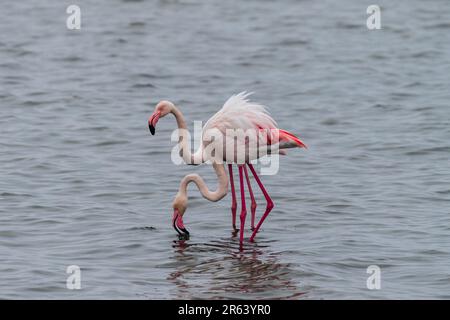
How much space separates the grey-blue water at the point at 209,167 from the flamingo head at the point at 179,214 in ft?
0.64

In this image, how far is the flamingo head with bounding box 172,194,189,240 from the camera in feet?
34.8

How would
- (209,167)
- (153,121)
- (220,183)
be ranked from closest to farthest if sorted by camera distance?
(153,121) → (220,183) → (209,167)

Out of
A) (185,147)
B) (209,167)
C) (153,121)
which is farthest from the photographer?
(209,167)

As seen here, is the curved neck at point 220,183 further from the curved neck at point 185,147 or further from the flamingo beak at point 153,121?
the flamingo beak at point 153,121

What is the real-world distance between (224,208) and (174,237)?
1425 millimetres

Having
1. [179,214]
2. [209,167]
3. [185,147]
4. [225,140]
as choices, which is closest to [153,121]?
[185,147]

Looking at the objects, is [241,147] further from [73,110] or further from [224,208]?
[73,110]

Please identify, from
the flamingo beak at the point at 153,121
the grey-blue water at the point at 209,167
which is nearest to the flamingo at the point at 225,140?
the flamingo beak at the point at 153,121

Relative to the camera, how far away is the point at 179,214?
10.6m

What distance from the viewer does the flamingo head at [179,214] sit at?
10.6 metres

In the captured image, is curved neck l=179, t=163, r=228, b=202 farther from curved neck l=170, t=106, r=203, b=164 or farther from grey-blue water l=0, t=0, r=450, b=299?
grey-blue water l=0, t=0, r=450, b=299

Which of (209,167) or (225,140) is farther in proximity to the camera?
(209,167)

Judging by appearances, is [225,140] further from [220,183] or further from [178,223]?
Result: [178,223]

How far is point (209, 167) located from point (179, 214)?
10.2 feet
